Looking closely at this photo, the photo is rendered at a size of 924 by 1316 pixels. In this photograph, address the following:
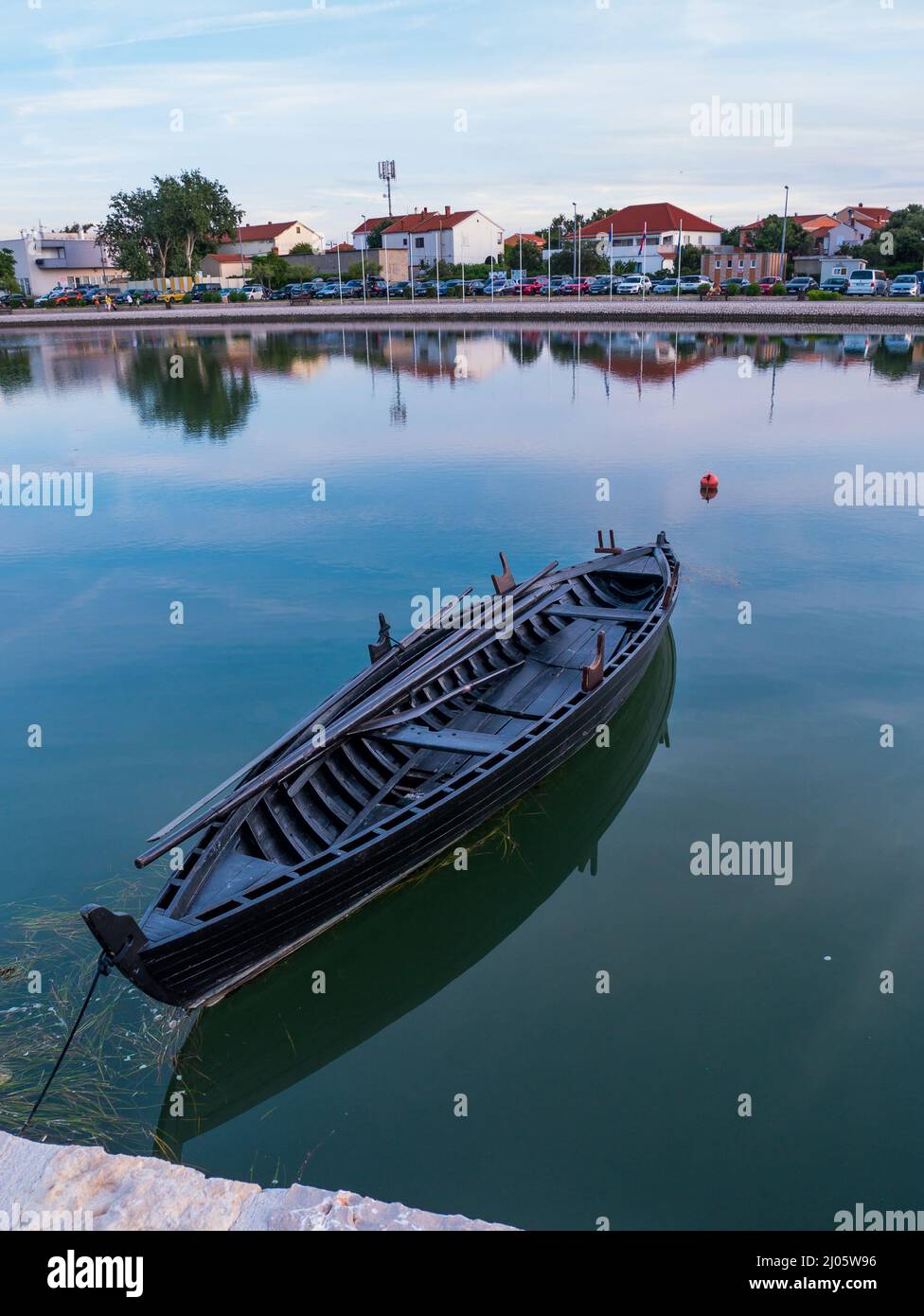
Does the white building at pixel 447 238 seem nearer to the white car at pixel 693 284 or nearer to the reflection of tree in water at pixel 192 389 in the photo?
the white car at pixel 693 284

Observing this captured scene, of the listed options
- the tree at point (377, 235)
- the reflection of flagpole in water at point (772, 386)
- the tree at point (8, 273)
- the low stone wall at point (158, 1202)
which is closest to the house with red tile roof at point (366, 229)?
the tree at point (377, 235)

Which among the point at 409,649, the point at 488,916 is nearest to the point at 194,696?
the point at 409,649

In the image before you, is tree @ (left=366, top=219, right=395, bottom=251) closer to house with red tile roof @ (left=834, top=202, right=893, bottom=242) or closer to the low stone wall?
house with red tile roof @ (left=834, top=202, right=893, bottom=242)

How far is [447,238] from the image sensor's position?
10900 centimetres

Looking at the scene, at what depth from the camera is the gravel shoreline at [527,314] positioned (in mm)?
64625

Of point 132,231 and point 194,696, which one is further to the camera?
point 132,231

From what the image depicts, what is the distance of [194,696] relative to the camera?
1521 cm

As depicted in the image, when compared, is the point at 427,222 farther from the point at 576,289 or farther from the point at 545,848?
the point at 545,848

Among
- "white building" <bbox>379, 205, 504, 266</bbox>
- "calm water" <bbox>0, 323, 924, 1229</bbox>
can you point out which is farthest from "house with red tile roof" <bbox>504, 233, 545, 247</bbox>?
"calm water" <bbox>0, 323, 924, 1229</bbox>

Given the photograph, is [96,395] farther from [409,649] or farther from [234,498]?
[409,649]

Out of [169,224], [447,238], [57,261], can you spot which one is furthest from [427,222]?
[57,261]

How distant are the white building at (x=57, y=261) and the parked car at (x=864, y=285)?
97.2 meters

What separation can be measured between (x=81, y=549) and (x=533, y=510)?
11.2 metres

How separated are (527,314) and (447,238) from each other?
1689 inches
